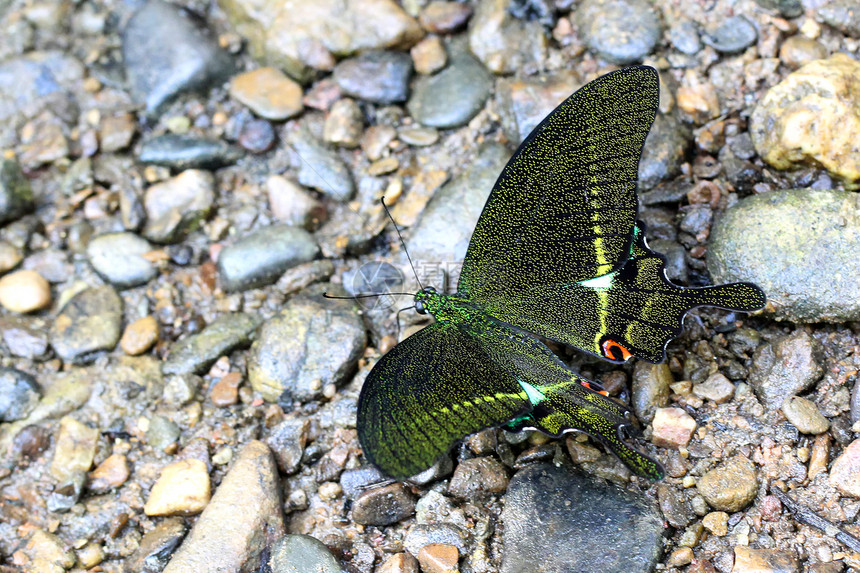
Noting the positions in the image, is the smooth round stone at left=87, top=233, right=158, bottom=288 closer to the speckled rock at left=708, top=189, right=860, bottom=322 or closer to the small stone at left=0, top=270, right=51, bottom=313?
the small stone at left=0, top=270, right=51, bottom=313

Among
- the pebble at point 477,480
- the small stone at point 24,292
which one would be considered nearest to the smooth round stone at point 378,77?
the small stone at point 24,292

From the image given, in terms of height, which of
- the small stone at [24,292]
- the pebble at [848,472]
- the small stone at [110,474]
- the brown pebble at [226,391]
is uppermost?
the small stone at [24,292]

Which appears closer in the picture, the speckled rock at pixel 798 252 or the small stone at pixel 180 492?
the speckled rock at pixel 798 252

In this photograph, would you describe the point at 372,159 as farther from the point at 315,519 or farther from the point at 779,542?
the point at 779,542

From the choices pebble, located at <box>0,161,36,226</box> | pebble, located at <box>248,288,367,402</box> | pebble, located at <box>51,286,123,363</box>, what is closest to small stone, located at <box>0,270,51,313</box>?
pebble, located at <box>51,286,123,363</box>

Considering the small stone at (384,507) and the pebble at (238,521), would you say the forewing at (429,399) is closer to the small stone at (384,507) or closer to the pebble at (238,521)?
the small stone at (384,507)

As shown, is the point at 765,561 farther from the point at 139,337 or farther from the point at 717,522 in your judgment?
the point at 139,337

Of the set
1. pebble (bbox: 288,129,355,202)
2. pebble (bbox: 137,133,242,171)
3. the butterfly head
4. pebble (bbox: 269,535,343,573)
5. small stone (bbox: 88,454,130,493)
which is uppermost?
pebble (bbox: 137,133,242,171)

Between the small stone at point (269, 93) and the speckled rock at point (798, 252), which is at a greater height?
the small stone at point (269, 93)
